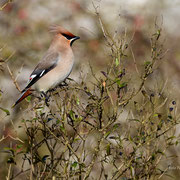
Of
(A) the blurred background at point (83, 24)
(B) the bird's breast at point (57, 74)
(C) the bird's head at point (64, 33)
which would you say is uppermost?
(A) the blurred background at point (83, 24)

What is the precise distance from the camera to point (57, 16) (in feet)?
23.7

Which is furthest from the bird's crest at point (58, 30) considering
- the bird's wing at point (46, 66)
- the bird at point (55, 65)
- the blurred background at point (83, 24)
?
the blurred background at point (83, 24)

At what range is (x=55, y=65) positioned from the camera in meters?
4.55

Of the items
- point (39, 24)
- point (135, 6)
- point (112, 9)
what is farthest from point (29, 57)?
point (135, 6)

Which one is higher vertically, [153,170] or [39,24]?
[39,24]

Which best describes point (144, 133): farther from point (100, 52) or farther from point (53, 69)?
point (100, 52)

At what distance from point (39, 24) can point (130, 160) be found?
15.7ft

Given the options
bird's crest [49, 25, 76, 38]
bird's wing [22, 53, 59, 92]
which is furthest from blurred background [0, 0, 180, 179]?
bird's wing [22, 53, 59, 92]

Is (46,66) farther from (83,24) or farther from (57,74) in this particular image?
(83,24)

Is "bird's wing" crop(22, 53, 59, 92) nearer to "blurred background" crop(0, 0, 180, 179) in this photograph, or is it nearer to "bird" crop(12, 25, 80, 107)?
"bird" crop(12, 25, 80, 107)

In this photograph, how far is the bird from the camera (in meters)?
4.39

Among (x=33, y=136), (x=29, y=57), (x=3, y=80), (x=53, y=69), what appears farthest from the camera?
(x=29, y=57)

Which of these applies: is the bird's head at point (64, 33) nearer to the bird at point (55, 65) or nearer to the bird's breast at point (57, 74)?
the bird at point (55, 65)

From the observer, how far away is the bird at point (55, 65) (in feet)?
14.4
